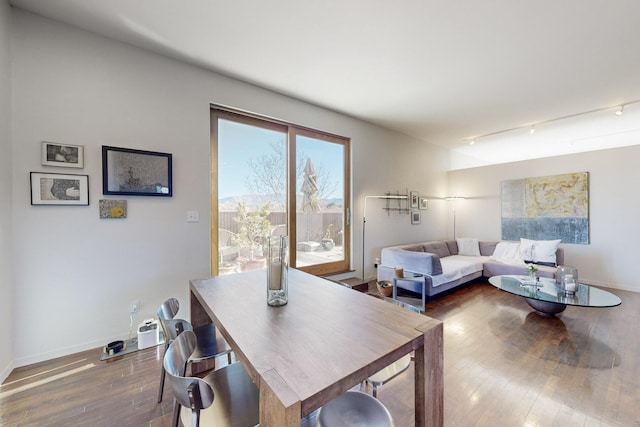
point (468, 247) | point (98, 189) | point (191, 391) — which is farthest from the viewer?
point (468, 247)

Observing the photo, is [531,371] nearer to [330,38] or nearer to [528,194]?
[330,38]

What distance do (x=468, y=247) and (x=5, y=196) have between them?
6.45 m

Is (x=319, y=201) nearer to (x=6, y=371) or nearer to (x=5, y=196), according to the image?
(x=5, y=196)

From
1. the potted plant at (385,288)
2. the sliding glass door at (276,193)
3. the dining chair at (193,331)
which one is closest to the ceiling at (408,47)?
the sliding glass door at (276,193)

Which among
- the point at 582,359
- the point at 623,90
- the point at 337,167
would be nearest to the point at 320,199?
the point at 337,167

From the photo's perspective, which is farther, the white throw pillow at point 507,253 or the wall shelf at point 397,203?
the wall shelf at point 397,203

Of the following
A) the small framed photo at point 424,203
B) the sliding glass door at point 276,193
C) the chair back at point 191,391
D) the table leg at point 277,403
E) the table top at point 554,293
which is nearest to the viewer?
the table leg at point 277,403

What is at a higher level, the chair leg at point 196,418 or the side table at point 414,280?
the chair leg at point 196,418

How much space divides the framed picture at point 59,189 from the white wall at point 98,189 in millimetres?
52

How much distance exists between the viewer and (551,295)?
2.79 m

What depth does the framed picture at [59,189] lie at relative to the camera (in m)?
2.04

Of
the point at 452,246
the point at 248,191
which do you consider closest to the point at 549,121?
the point at 452,246

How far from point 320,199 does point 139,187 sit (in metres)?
2.35

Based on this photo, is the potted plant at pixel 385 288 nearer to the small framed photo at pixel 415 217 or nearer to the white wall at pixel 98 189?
the small framed photo at pixel 415 217
